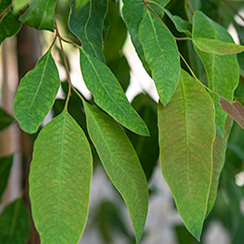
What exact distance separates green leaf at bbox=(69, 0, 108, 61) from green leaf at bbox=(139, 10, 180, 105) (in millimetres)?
44

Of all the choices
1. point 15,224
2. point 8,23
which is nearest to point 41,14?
point 8,23

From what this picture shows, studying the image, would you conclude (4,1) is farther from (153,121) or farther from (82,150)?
(153,121)

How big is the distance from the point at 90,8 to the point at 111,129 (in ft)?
0.31

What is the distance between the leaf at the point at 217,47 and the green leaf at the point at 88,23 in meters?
0.07

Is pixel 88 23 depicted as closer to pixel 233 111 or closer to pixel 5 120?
pixel 233 111

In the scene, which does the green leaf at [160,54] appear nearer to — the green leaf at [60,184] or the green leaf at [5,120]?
the green leaf at [60,184]

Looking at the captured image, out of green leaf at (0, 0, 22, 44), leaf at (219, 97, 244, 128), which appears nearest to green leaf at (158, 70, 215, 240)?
leaf at (219, 97, 244, 128)

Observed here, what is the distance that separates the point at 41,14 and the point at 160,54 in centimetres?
7

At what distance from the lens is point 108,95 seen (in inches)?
10.0

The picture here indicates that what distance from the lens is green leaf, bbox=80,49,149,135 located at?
9.8 inches

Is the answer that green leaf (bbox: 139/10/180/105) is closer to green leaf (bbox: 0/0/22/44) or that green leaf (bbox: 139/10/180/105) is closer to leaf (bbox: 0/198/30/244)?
green leaf (bbox: 0/0/22/44)

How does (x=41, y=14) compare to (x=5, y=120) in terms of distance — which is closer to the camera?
(x=41, y=14)

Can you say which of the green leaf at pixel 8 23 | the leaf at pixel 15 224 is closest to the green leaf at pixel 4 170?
the leaf at pixel 15 224

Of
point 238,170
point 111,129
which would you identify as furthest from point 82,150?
point 238,170
